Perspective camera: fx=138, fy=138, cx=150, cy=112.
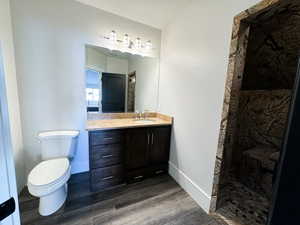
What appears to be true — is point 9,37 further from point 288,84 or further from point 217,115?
point 288,84

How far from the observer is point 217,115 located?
149 centimetres

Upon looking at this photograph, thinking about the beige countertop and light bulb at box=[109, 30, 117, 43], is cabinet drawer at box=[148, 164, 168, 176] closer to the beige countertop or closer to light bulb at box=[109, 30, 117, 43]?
the beige countertop

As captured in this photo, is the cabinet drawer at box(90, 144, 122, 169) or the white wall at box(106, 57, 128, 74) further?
the white wall at box(106, 57, 128, 74)

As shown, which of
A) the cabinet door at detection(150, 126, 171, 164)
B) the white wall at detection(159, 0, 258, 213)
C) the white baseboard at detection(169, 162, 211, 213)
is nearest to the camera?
the white wall at detection(159, 0, 258, 213)

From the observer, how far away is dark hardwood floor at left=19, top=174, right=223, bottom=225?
145 cm

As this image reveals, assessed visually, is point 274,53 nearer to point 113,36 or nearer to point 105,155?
point 113,36

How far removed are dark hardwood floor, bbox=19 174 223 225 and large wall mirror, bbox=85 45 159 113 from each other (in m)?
1.21

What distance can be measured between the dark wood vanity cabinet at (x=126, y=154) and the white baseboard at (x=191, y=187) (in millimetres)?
200

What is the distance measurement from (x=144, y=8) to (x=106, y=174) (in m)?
2.42

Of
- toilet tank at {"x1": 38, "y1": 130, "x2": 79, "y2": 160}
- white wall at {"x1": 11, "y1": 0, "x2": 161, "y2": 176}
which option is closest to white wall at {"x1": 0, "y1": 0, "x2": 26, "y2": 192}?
white wall at {"x1": 11, "y1": 0, "x2": 161, "y2": 176}

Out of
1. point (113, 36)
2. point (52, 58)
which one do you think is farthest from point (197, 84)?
point (52, 58)

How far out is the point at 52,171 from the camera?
151 centimetres

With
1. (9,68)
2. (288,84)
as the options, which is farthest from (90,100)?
(288,84)

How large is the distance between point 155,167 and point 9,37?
2522mm
